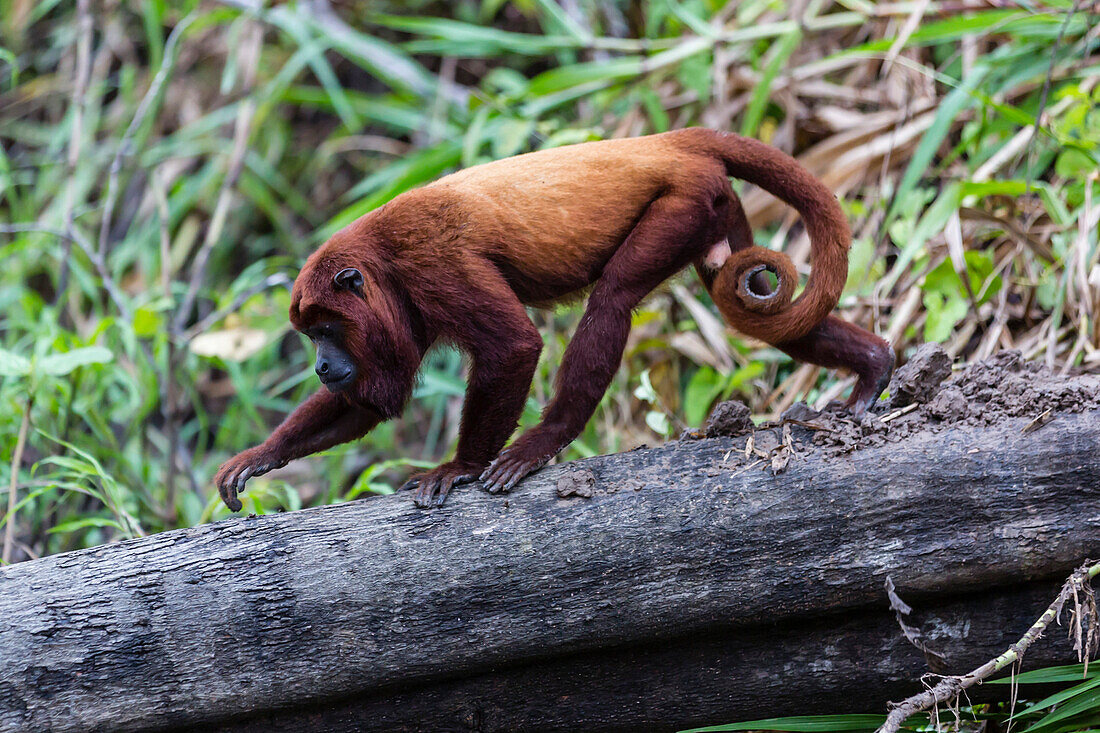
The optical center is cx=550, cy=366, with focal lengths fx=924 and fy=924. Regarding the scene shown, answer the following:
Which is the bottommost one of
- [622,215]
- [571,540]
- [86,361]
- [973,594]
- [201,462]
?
[201,462]

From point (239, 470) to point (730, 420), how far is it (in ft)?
5.50

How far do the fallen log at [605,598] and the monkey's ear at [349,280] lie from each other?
0.79 meters

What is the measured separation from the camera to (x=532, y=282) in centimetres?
323

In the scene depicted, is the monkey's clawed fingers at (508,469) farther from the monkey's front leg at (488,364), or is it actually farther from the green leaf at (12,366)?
the green leaf at (12,366)

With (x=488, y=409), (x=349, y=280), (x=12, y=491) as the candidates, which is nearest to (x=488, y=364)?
(x=488, y=409)

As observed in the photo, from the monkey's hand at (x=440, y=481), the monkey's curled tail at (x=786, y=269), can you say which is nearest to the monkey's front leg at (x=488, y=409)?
the monkey's hand at (x=440, y=481)

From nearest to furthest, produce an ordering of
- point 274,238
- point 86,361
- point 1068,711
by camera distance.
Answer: point 1068,711 < point 86,361 < point 274,238

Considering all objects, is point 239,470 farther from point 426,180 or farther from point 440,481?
point 426,180

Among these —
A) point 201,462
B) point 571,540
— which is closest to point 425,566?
point 571,540

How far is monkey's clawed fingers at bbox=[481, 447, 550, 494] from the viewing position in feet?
9.00

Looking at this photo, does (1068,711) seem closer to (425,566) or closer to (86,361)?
(425,566)

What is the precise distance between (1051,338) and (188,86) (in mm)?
6847

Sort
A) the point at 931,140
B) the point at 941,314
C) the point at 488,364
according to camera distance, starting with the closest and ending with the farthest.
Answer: the point at 488,364
the point at 941,314
the point at 931,140

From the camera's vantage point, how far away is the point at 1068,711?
7.57 feet
